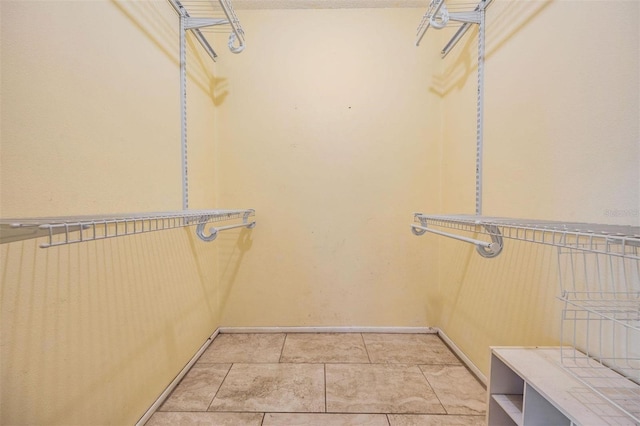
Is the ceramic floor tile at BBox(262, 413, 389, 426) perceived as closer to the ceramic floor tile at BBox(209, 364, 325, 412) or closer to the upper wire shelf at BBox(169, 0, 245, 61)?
the ceramic floor tile at BBox(209, 364, 325, 412)

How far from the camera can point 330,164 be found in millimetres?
1913

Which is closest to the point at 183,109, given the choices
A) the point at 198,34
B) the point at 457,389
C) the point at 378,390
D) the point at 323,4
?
the point at 198,34

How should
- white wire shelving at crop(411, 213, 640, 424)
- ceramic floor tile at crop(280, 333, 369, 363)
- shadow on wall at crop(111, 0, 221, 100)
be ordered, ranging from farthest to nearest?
1. ceramic floor tile at crop(280, 333, 369, 363)
2. shadow on wall at crop(111, 0, 221, 100)
3. white wire shelving at crop(411, 213, 640, 424)

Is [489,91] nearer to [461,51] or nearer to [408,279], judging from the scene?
[461,51]

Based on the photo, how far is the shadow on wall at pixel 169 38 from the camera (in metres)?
1.12

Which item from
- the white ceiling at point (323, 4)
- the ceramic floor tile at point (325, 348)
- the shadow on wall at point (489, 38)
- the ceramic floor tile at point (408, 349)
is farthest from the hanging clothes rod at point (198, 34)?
the ceramic floor tile at point (408, 349)

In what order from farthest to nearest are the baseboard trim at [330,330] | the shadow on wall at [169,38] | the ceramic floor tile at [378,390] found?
the baseboard trim at [330,330] → the ceramic floor tile at [378,390] → the shadow on wall at [169,38]

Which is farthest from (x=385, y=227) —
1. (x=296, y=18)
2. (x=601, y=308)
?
(x=296, y=18)

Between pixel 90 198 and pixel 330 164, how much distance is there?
53.9 inches

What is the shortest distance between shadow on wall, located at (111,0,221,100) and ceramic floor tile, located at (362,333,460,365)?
6.51 ft

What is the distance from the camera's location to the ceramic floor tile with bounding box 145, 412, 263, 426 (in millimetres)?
1150

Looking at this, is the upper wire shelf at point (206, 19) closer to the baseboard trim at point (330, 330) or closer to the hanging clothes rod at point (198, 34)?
the hanging clothes rod at point (198, 34)

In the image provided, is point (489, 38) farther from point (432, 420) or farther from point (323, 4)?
point (432, 420)

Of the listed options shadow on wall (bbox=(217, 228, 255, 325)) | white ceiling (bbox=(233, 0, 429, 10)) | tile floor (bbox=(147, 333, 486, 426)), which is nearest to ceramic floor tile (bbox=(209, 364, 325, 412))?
tile floor (bbox=(147, 333, 486, 426))
